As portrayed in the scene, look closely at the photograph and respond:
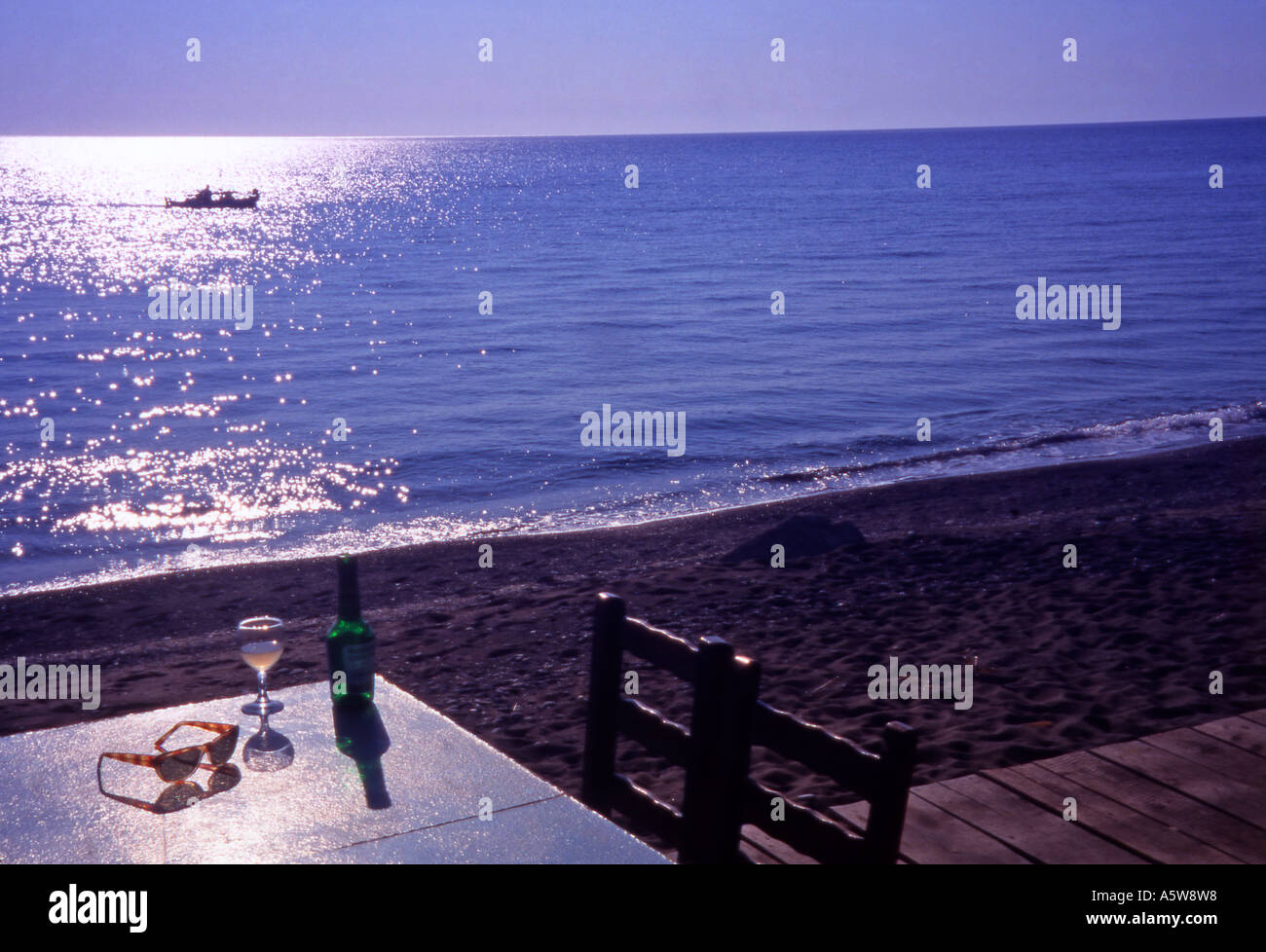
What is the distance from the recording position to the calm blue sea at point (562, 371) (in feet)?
51.7

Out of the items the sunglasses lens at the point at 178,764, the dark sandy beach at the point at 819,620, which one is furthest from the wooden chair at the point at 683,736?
the dark sandy beach at the point at 819,620

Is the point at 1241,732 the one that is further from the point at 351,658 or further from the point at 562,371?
the point at 562,371

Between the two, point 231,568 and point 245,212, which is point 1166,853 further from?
point 245,212

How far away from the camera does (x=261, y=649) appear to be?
10.8ft

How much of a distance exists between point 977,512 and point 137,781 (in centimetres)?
1128

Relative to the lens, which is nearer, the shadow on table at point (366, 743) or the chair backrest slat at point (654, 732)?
the shadow on table at point (366, 743)

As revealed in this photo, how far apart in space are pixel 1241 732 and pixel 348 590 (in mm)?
3798

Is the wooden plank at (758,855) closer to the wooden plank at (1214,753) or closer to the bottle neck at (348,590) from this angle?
the bottle neck at (348,590)

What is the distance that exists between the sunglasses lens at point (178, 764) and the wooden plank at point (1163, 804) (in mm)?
3206

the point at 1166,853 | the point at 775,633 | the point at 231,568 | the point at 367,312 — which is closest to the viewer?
the point at 1166,853

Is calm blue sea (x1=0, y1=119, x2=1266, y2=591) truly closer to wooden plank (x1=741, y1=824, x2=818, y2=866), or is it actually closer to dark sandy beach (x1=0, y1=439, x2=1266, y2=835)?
dark sandy beach (x1=0, y1=439, x2=1266, y2=835)

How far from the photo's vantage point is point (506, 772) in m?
2.82

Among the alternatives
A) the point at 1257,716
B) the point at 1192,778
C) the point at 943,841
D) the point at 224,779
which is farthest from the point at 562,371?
the point at 224,779
